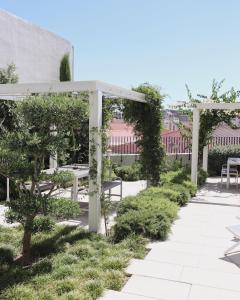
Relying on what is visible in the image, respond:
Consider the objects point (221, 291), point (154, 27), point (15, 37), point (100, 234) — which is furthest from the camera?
point (15, 37)

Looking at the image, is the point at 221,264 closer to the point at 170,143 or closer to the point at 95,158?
the point at 95,158

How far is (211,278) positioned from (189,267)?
17.2 inches

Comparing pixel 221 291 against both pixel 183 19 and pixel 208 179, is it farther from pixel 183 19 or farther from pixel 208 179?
pixel 208 179

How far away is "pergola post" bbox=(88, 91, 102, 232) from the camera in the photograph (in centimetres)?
667

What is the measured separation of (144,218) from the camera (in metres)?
6.67

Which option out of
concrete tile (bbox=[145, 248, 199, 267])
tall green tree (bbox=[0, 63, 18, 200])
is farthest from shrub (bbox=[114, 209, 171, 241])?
tall green tree (bbox=[0, 63, 18, 200])

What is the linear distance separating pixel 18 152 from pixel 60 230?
2.18 meters

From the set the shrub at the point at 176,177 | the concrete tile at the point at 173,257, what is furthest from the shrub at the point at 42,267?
the shrub at the point at 176,177

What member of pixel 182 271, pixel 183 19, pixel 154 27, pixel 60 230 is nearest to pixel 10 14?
pixel 154 27

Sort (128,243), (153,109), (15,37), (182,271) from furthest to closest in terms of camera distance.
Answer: (15,37) → (153,109) → (128,243) → (182,271)

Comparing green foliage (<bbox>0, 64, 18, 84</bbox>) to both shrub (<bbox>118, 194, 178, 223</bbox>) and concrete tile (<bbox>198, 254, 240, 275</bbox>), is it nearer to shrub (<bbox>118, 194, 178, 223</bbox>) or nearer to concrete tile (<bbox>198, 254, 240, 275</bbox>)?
shrub (<bbox>118, 194, 178, 223</bbox>)

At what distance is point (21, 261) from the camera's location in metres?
5.28

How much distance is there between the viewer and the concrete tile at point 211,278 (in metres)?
4.58

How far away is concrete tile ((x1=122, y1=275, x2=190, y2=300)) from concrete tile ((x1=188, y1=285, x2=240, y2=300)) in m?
0.08
